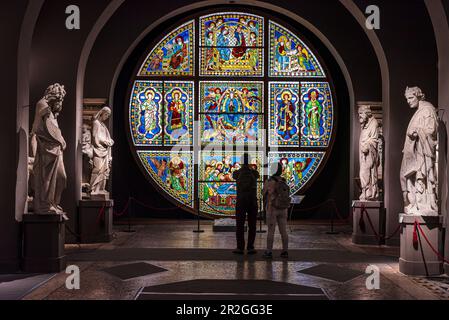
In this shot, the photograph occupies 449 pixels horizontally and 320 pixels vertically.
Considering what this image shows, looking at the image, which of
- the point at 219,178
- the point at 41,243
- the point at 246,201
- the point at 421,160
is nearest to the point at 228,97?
the point at 219,178

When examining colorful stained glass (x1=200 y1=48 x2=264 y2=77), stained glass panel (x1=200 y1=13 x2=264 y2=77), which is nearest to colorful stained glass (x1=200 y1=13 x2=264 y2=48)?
stained glass panel (x1=200 y1=13 x2=264 y2=77)

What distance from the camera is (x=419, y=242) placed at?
768cm

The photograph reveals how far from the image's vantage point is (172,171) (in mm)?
15117

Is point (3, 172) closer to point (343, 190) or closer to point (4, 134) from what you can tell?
point (4, 134)

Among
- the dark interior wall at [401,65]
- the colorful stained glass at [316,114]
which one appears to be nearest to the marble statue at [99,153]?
the dark interior wall at [401,65]

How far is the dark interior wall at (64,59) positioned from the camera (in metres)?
10.4

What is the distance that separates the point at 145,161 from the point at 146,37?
3.19m

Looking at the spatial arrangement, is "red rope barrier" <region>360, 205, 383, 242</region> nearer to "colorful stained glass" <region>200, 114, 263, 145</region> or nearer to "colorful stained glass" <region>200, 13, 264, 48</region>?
"colorful stained glass" <region>200, 114, 263, 145</region>

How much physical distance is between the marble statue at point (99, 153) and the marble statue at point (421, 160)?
18.3ft

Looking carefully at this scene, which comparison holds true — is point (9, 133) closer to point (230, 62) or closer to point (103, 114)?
point (103, 114)

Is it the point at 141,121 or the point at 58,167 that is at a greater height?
the point at 141,121

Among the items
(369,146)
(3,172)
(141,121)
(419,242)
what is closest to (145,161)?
(141,121)

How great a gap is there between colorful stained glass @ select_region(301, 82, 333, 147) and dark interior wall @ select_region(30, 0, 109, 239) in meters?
6.37

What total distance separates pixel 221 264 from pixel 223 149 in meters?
7.17
